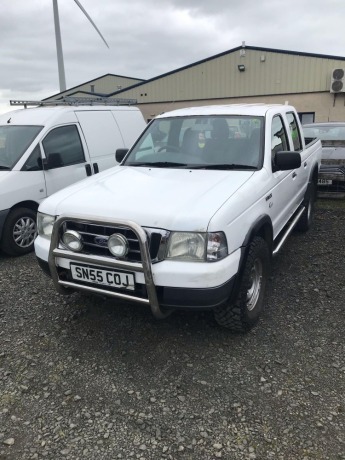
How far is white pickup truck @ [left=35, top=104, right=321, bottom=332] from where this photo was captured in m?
2.74

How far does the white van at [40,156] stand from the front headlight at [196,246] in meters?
3.32

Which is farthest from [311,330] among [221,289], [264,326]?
[221,289]

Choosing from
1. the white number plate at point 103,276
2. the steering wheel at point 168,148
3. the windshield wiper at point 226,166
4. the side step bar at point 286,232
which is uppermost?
the steering wheel at point 168,148

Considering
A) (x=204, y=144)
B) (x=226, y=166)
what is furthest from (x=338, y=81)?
(x=226, y=166)

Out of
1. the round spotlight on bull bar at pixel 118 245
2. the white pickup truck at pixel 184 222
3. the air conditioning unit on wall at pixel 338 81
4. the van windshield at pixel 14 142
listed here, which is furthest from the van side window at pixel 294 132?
the air conditioning unit on wall at pixel 338 81

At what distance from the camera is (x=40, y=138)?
5707mm

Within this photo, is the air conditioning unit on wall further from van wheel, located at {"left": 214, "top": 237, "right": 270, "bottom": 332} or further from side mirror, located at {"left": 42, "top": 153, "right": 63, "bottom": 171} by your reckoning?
van wheel, located at {"left": 214, "top": 237, "right": 270, "bottom": 332}

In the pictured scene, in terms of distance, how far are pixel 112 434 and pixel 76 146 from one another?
16.1 feet

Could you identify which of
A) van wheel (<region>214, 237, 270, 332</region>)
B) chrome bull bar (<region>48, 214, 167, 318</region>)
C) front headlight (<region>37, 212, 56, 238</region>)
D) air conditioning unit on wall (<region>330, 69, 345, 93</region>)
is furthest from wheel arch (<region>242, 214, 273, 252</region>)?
air conditioning unit on wall (<region>330, 69, 345, 93</region>)

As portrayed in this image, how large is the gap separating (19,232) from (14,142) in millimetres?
1418

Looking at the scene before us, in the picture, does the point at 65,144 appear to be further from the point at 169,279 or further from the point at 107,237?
the point at 169,279

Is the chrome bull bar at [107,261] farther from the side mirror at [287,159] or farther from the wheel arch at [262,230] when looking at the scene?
the side mirror at [287,159]

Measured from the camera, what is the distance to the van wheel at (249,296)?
10.2ft

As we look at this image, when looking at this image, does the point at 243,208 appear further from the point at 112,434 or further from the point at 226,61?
the point at 226,61
